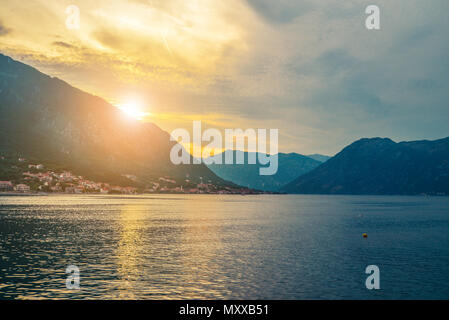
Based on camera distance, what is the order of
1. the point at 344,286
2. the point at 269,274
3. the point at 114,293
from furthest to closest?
1. the point at 269,274
2. the point at 344,286
3. the point at 114,293

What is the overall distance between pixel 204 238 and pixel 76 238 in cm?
3181

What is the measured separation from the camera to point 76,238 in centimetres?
8875

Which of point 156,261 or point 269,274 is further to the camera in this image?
point 156,261

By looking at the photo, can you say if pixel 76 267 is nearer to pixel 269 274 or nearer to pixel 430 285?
pixel 269 274
